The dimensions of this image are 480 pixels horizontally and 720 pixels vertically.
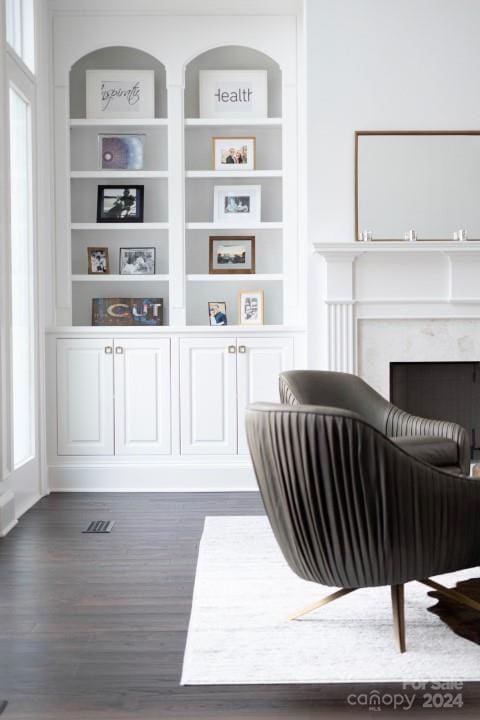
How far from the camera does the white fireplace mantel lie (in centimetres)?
492

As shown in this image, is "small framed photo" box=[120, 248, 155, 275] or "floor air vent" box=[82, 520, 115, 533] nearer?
"floor air vent" box=[82, 520, 115, 533]

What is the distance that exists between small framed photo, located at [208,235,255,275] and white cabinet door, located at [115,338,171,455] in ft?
2.18

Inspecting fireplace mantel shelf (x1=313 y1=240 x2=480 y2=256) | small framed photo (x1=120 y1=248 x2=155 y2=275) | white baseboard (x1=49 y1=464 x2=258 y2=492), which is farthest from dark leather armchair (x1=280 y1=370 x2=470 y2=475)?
small framed photo (x1=120 y1=248 x2=155 y2=275)

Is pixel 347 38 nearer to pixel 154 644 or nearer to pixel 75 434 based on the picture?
pixel 75 434

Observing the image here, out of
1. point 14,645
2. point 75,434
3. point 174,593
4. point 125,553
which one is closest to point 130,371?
point 75,434

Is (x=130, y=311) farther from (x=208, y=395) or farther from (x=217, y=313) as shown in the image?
(x=208, y=395)

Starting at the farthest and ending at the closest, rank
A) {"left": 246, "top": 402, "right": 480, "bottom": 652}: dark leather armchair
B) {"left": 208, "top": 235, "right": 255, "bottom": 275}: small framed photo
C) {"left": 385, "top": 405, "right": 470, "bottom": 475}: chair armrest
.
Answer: {"left": 208, "top": 235, "right": 255, "bottom": 275}: small framed photo → {"left": 385, "top": 405, "right": 470, "bottom": 475}: chair armrest → {"left": 246, "top": 402, "right": 480, "bottom": 652}: dark leather armchair

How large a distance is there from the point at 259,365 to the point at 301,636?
269 centimetres

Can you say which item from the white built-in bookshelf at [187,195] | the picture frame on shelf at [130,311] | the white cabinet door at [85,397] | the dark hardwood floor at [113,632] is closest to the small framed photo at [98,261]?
the white built-in bookshelf at [187,195]

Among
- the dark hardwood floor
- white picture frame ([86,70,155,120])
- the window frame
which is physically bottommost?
the dark hardwood floor

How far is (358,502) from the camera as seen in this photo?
2.37 metres

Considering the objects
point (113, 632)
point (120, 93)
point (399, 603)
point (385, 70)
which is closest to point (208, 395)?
point (120, 93)

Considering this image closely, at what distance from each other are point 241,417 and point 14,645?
274 cm

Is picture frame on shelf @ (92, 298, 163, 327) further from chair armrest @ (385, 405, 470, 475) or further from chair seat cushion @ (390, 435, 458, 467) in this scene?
chair seat cushion @ (390, 435, 458, 467)
